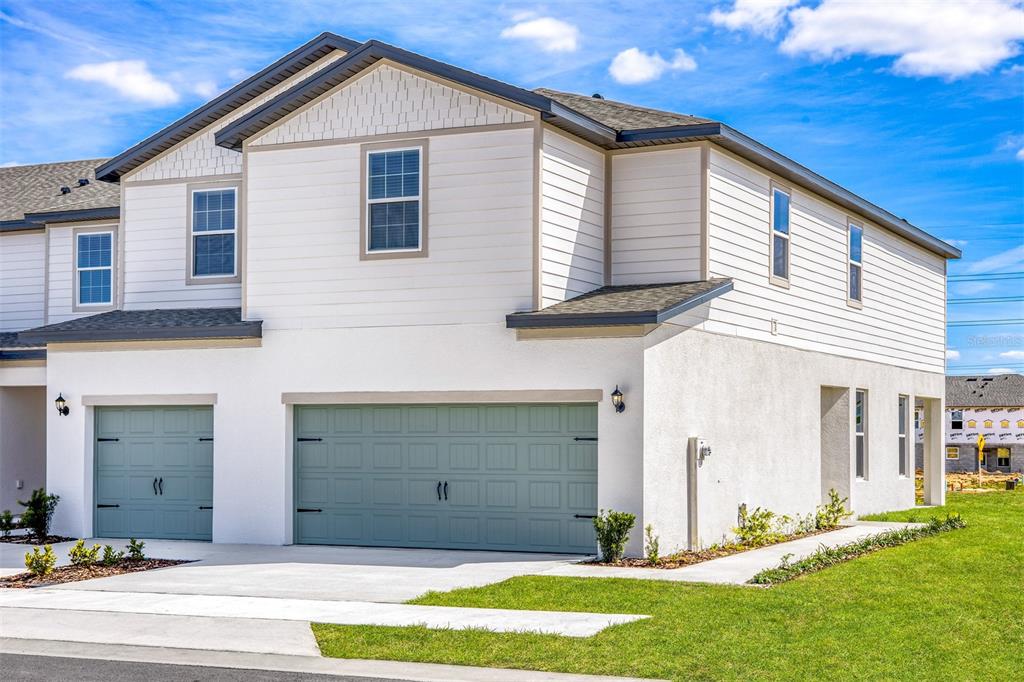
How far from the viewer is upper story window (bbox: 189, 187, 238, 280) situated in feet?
68.2

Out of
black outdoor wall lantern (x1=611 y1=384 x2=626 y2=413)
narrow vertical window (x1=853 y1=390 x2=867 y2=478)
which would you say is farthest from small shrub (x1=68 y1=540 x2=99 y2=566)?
narrow vertical window (x1=853 y1=390 x2=867 y2=478)

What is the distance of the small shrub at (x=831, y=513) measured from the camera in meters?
22.3

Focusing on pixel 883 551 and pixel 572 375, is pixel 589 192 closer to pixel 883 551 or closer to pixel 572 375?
pixel 572 375

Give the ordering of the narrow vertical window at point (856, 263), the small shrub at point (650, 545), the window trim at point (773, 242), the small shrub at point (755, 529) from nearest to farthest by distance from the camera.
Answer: the small shrub at point (650, 545), the small shrub at point (755, 529), the window trim at point (773, 242), the narrow vertical window at point (856, 263)

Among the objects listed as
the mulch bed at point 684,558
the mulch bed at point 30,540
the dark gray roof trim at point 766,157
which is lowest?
the mulch bed at point 30,540

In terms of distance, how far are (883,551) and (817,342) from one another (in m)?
6.14

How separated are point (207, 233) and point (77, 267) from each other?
4.37 meters

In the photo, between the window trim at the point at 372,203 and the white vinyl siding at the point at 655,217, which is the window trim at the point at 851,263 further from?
the window trim at the point at 372,203

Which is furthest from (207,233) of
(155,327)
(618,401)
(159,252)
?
(618,401)

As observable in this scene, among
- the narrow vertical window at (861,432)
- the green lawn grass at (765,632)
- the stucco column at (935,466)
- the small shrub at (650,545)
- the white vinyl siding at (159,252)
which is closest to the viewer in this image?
the green lawn grass at (765,632)

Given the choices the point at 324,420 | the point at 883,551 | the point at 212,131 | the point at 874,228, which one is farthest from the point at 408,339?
the point at 874,228

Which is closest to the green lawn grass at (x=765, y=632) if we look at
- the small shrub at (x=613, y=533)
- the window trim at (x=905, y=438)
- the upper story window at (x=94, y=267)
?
the small shrub at (x=613, y=533)

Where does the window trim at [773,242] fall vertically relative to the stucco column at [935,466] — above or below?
above

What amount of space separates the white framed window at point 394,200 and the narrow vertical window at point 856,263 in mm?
10841
